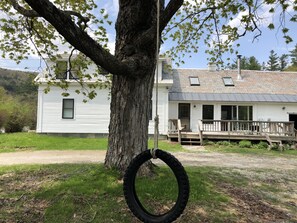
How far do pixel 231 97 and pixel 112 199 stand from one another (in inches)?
677

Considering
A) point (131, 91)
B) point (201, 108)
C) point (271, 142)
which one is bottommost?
point (271, 142)

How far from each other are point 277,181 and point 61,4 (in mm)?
7733

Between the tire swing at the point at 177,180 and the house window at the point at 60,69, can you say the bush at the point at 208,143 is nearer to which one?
the house window at the point at 60,69

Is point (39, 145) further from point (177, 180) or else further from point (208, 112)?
point (177, 180)

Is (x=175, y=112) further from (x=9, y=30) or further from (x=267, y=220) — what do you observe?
(x=267, y=220)

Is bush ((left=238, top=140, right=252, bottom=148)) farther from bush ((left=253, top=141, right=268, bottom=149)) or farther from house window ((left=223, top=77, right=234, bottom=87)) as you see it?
house window ((left=223, top=77, right=234, bottom=87))

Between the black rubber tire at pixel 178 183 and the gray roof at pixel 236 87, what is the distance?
54.1 ft

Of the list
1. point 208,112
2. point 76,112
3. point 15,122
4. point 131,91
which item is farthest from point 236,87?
point 131,91

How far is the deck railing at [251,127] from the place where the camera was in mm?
16719

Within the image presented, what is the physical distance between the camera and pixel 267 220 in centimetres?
412

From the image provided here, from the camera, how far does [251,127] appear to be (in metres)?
18.0

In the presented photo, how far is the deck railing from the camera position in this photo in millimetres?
16719

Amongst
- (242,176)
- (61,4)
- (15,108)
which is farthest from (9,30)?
(15,108)

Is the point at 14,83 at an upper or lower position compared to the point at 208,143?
upper
